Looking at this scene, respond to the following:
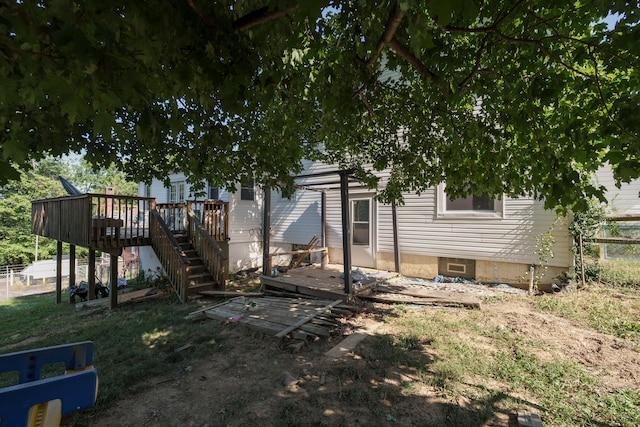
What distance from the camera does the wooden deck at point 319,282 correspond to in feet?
23.6

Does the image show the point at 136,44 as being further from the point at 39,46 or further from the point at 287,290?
the point at 287,290

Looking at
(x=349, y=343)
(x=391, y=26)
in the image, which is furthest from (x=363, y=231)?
(x=391, y=26)

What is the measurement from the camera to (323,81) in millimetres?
3545

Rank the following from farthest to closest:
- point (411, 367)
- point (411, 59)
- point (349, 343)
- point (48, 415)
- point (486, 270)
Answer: point (486, 270)
point (349, 343)
point (411, 367)
point (411, 59)
point (48, 415)

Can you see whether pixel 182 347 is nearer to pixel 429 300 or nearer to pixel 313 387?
pixel 313 387

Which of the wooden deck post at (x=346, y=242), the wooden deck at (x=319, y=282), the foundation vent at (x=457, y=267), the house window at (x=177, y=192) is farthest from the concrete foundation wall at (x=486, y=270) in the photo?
the house window at (x=177, y=192)

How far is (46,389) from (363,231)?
9.65 m

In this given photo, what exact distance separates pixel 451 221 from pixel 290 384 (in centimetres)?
718

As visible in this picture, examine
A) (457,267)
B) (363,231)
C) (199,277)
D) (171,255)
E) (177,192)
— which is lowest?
(199,277)

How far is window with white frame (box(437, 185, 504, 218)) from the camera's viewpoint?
826cm

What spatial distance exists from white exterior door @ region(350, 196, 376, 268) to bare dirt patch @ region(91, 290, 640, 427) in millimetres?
5237

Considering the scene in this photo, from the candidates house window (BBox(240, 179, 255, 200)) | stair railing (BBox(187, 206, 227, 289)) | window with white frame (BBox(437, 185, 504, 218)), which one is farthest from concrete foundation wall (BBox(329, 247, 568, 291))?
house window (BBox(240, 179, 255, 200))

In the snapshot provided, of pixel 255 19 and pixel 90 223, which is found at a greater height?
pixel 255 19

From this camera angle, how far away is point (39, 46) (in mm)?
1422
